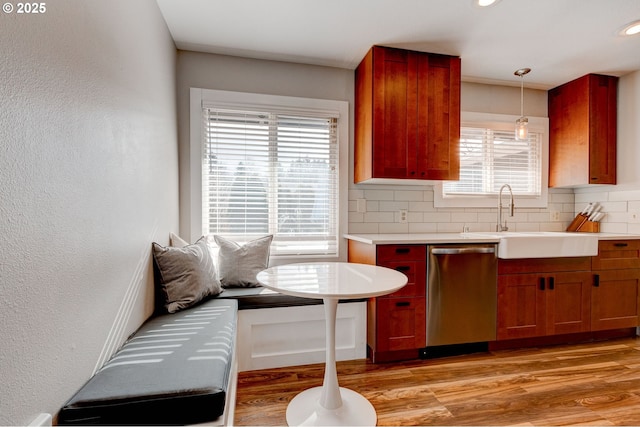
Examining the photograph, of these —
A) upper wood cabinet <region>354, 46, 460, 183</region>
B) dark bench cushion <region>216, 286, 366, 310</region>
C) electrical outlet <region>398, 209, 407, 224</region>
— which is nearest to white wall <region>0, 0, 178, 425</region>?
dark bench cushion <region>216, 286, 366, 310</region>

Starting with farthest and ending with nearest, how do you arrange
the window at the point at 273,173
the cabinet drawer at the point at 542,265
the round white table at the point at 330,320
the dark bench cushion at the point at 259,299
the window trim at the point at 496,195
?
the window trim at the point at 496,195
the window at the point at 273,173
the cabinet drawer at the point at 542,265
the dark bench cushion at the point at 259,299
the round white table at the point at 330,320

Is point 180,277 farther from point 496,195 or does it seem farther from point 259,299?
point 496,195

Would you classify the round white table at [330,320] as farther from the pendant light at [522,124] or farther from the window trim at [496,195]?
the pendant light at [522,124]

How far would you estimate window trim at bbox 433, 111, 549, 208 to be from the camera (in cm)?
309

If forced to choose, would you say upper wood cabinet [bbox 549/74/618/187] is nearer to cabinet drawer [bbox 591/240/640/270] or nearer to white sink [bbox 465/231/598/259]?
cabinet drawer [bbox 591/240/640/270]

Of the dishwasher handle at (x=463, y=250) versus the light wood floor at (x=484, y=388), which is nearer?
the light wood floor at (x=484, y=388)

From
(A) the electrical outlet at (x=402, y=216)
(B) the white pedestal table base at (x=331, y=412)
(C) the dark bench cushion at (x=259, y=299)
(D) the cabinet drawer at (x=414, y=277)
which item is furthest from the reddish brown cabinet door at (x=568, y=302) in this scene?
(C) the dark bench cushion at (x=259, y=299)

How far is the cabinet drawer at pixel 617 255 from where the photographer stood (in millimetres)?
2701

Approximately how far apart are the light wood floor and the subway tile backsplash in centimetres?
116

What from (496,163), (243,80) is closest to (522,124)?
(496,163)

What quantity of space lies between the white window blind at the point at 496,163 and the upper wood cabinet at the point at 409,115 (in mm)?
555

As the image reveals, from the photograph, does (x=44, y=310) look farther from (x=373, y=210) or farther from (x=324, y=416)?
(x=373, y=210)

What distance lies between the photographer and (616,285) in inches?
108

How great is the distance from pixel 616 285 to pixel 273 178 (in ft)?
10.4
